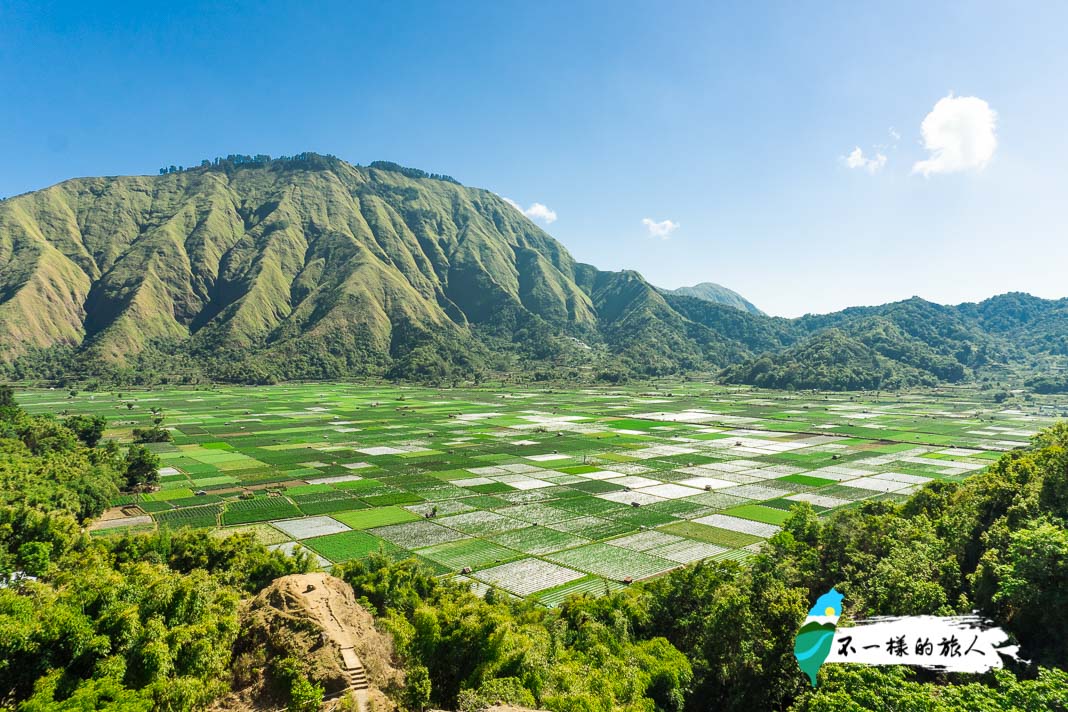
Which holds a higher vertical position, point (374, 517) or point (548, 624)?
point (548, 624)

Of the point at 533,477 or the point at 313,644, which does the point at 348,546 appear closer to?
the point at 313,644

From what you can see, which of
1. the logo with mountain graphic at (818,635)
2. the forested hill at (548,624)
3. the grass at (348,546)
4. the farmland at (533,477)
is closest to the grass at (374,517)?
the farmland at (533,477)

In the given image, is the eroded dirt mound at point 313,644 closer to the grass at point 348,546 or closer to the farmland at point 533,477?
the farmland at point 533,477

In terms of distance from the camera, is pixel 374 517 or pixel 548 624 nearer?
pixel 548 624

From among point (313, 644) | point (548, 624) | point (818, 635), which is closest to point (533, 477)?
point (548, 624)

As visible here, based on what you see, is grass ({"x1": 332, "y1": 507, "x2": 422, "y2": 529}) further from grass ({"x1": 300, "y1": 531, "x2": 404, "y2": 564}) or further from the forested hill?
the forested hill

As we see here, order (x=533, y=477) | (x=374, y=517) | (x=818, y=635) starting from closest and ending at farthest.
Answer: (x=818, y=635) < (x=374, y=517) < (x=533, y=477)

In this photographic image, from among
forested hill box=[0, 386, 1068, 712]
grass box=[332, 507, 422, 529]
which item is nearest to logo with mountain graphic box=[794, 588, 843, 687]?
forested hill box=[0, 386, 1068, 712]
